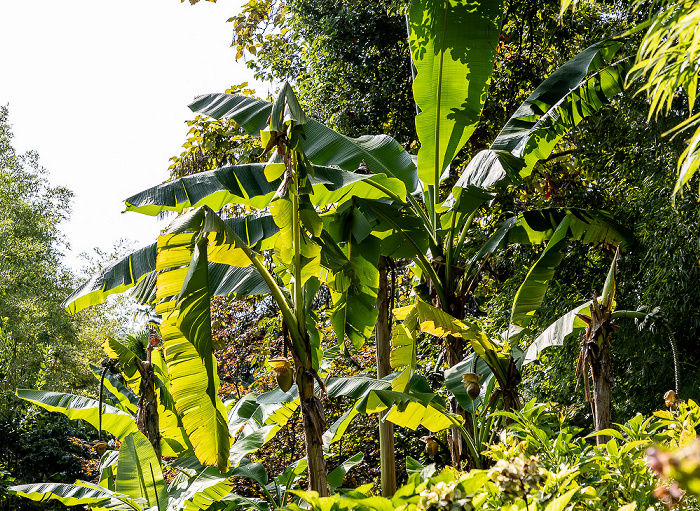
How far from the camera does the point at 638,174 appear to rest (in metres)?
5.50

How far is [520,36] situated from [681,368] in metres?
4.08

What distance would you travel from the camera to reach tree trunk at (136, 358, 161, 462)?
4.13m

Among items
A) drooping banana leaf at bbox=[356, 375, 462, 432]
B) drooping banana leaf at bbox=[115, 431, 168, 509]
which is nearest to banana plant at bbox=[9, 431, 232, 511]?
drooping banana leaf at bbox=[115, 431, 168, 509]

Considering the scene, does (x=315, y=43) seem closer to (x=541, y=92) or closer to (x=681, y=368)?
(x=541, y=92)

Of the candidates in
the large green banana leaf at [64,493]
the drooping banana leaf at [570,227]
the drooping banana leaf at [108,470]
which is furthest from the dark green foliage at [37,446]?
the drooping banana leaf at [570,227]

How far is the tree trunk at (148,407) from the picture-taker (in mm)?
4133

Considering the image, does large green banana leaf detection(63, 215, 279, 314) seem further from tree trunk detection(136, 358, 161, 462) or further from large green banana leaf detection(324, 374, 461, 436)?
large green banana leaf detection(324, 374, 461, 436)

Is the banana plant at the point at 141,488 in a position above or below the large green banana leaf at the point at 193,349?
below

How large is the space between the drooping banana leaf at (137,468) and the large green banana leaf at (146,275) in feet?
3.45

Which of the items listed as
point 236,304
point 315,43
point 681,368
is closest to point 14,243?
point 236,304

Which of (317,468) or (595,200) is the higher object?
(595,200)

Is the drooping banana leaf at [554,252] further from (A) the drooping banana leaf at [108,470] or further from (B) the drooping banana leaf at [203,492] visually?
(A) the drooping banana leaf at [108,470]

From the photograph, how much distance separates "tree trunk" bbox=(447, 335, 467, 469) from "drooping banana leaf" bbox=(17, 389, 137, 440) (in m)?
2.81

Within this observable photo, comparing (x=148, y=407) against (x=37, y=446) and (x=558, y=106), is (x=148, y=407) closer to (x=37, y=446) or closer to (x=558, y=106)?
(x=558, y=106)
